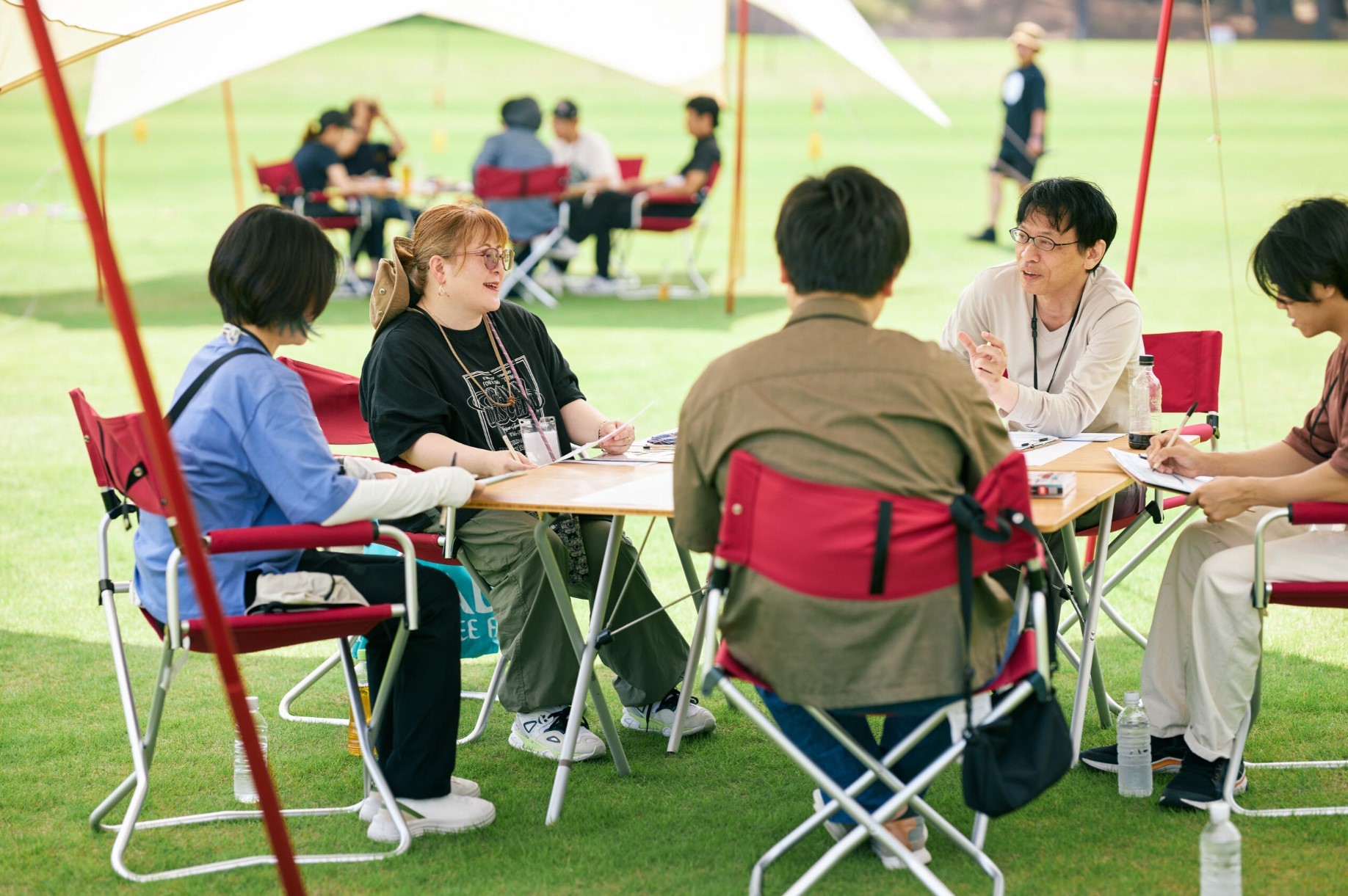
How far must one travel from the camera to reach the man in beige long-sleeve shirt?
3680 millimetres

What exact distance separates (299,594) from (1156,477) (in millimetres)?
1838

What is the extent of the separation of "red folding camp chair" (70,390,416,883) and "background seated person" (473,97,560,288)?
7.71 m

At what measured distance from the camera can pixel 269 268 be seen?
9.52 ft

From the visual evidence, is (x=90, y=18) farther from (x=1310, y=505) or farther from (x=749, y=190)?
(x=749, y=190)

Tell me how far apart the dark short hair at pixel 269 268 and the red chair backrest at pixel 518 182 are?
7.65 metres

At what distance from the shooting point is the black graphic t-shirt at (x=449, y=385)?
344 centimetres

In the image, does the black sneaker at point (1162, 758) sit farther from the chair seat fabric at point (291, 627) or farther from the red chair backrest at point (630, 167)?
the red chair backrest at point (630, 167)

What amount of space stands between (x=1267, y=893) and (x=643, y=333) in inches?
285

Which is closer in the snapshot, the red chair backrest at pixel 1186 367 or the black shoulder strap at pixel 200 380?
the black shoulder strap at pixel 200 380

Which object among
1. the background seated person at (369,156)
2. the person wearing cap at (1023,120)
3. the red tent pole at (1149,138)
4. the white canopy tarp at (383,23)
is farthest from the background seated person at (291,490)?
the person wearing cap at (1023,120)

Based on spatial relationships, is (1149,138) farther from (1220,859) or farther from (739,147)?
(739,147)

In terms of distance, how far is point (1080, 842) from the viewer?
2.98 metres

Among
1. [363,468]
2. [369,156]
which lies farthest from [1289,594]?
[369,156]

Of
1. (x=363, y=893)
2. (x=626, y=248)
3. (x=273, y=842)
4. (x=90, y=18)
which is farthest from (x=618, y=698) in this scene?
(x=626, y=248)
